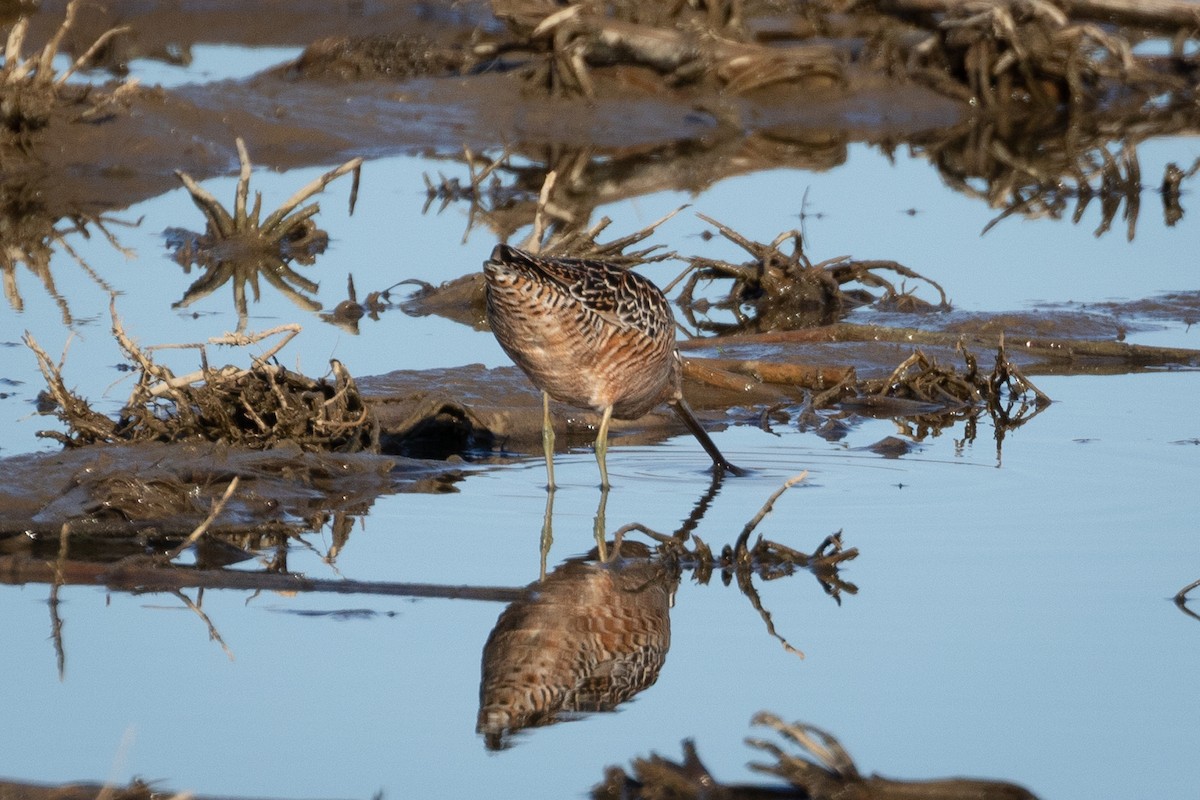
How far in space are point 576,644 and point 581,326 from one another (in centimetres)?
173

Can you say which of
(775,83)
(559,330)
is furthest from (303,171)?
(559,330)

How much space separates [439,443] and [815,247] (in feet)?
17.9

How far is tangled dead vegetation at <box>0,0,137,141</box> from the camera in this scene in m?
13.7

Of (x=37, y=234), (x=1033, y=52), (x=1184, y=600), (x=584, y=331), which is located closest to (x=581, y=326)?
(x=584, y=331)

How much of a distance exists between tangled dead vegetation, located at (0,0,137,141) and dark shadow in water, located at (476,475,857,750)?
7913 millimetres

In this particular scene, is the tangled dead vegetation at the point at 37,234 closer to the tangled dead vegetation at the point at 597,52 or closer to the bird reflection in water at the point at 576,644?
the tangled dead vegetation at the point at 597,52

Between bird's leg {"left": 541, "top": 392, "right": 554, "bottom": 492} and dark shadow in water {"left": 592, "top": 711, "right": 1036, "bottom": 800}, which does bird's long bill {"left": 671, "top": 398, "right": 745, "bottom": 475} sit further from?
dark shadow in water {"left": 592, "top": 711, "right": 1036, "bottom": 800}

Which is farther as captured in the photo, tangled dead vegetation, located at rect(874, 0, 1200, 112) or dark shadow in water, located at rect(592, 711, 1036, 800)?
tangled dead vegetation, located at rect(874, 0, 1200, 112)

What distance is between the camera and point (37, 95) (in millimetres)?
13898

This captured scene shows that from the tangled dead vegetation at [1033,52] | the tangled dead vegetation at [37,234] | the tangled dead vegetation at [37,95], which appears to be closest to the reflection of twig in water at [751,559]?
the tangled dead vegetation at [37,234]

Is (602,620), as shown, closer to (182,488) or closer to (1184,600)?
(182,488)

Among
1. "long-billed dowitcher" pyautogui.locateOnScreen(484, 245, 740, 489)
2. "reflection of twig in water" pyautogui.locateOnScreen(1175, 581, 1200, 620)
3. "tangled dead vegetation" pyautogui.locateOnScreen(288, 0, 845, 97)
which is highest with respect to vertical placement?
"tangled dead vegetation" pyautogui.locateOnScreen(288, 0, 845, 97)

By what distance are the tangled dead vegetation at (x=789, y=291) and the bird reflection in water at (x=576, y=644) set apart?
4819 millimetres

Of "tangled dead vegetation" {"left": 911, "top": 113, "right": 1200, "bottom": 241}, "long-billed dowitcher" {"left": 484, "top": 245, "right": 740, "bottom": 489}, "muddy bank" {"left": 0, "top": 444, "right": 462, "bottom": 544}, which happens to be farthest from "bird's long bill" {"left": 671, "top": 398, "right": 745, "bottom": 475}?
"tangled dead vegetation" {"left": 911, "top": 113, "right": 1200, "bottom": 241}
